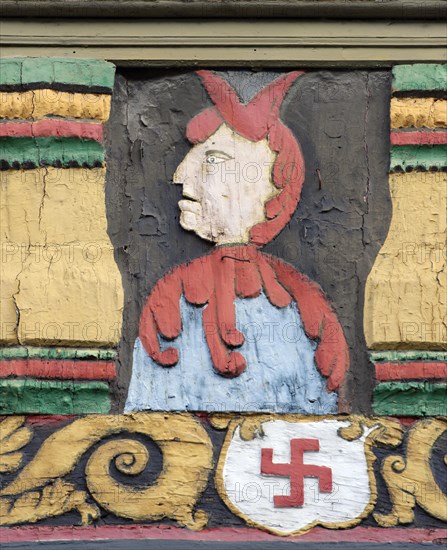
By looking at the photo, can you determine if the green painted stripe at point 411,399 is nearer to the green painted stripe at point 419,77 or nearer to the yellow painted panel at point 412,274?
the yellow painted panel at point 412,274

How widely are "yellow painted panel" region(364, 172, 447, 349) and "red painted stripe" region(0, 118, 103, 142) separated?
2.41 feet

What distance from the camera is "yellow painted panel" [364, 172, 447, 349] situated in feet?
11.1

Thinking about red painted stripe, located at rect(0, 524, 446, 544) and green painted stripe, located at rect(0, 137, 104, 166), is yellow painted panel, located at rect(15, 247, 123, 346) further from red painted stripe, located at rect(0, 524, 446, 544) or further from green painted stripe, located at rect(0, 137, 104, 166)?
→ red painted stripe, located at rect(0, 524, 446, 544)

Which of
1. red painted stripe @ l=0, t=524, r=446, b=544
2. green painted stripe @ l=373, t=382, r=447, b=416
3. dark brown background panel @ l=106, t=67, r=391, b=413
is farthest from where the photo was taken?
dark brown background panel @ l=106, t=67, r=391, b=413

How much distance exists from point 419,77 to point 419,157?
0.20m

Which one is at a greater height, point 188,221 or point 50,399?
point 188,221

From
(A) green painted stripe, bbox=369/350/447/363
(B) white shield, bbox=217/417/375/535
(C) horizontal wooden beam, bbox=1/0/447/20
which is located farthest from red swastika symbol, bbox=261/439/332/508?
(C) horizontal wooden beam, bbox=1/0/447/20

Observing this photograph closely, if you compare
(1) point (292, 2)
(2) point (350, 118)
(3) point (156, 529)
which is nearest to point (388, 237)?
(2) point (350, 118)

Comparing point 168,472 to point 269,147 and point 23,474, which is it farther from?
point 269,147

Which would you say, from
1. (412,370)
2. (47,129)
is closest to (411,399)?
(412,370)

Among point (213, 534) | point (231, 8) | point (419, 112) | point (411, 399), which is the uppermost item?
point (231, 8)

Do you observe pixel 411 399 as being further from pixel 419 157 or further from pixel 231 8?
A: pixel 231 8

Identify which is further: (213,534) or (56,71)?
(56,71)

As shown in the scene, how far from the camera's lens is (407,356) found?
3.38m
